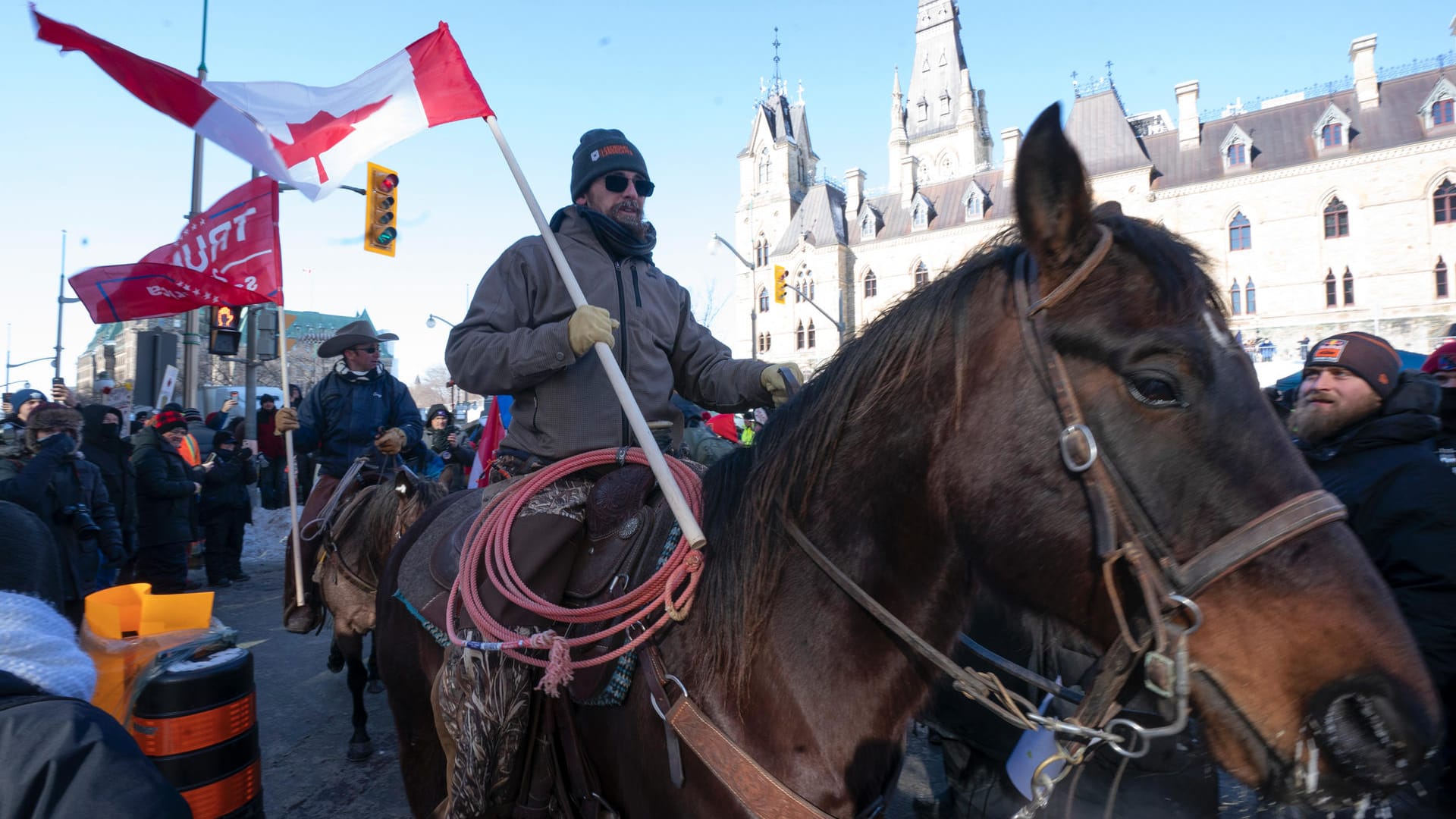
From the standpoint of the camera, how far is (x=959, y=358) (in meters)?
1.42

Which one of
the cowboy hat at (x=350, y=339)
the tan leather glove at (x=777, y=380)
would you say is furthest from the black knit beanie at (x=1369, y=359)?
the cowboy hat at (x=350, y=339)

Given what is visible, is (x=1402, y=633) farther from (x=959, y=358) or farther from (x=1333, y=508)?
(x=959, y=358)

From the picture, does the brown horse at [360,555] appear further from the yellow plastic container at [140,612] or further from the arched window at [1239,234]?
the arched window at [1239,234]

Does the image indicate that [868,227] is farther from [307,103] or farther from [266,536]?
[307,103]

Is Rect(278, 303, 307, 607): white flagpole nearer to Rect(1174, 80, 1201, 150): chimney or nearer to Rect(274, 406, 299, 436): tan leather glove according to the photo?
Rect(274, 406, 299, 436): tan leather glove

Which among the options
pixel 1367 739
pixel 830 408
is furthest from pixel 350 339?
pixel 1367 739

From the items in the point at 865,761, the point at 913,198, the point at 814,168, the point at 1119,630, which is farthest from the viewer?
the point at 814,168

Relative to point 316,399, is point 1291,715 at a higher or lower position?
lower

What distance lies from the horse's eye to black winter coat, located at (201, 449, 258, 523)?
11.8 meters

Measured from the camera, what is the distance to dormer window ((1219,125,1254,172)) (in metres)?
39.8

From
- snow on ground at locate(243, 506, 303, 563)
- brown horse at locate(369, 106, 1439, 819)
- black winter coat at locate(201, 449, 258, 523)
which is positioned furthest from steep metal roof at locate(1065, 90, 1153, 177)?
brown horse at locate(369, 106, 1439, 819)

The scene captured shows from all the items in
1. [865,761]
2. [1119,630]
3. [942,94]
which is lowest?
[865,761]

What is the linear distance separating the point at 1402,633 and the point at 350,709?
672 cm

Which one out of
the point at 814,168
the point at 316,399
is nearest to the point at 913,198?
the point at 814,168
